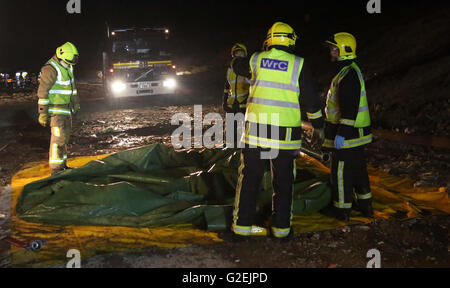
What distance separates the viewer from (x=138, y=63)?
560 inches

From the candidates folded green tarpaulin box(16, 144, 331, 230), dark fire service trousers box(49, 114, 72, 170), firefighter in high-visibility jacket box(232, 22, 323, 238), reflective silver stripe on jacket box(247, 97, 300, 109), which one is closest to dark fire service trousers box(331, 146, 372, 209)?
folded green tarpaulin box(16, 144, 331, 230)

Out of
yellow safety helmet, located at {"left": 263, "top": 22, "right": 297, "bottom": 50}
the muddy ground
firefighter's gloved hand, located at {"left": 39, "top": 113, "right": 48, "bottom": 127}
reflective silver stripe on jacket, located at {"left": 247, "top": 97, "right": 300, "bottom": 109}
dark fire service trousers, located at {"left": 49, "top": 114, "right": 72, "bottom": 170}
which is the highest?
yellow safety helmet, located at {"left": 263, "top": 22, "right": 297, "bottom": 50}

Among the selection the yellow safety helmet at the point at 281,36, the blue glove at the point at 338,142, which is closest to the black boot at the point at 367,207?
the blue glove at the point at 338,142

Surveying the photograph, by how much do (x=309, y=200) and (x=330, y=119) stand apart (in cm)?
91

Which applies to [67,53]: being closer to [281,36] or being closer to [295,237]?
[281,36]

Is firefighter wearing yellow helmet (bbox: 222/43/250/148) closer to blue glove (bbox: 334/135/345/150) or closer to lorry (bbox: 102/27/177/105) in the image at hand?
blue glove (bbox: 334/135/345/150)

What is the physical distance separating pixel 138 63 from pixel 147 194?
416 inches

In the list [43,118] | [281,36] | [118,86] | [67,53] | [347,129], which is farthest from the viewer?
[118,86]

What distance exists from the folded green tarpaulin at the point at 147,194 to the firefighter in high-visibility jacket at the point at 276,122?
0.50 metres

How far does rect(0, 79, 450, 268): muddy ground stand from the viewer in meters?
3.51

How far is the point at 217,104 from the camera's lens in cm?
1427

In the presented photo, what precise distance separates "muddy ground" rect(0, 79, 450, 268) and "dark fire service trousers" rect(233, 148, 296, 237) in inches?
6.5

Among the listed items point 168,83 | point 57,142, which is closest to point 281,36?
point 57,142

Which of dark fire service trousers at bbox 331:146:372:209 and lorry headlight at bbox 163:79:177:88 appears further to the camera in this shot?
lorry headlight at bbox 163:79:177:88
